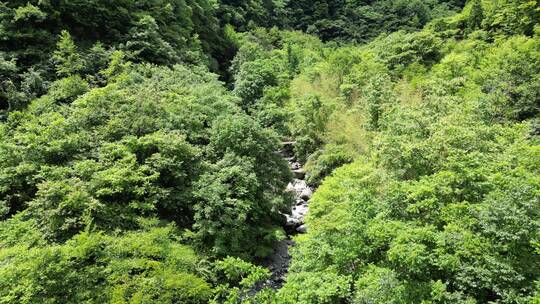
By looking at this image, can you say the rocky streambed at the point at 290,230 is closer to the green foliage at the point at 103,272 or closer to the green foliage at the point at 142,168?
the green foliage at the point at 142,168

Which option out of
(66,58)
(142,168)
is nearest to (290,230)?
(142,168)

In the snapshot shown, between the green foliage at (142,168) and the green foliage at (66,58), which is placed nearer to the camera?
the green foliage at (142,168)

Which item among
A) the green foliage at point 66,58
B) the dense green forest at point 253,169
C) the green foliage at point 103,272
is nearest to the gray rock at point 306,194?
the dense green forest at point 253,169

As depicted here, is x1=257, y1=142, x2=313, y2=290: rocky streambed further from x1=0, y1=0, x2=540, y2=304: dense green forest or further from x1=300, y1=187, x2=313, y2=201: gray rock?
x1=0, y1=0, x2=540, y2=304: dense green forest

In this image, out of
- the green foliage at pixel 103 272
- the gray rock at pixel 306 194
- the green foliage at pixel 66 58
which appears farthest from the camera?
the gray rock at pixel 306 194

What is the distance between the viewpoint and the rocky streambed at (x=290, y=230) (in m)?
27.6

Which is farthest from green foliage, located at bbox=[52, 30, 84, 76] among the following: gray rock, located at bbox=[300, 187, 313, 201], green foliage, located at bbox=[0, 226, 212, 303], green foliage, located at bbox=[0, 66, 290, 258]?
gray rock, located at bbox=[300, 187, 313, 201]

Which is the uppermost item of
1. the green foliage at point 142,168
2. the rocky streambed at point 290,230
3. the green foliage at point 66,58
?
the green foliage at point 66,58

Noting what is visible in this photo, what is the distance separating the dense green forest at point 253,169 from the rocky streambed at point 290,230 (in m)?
1.15

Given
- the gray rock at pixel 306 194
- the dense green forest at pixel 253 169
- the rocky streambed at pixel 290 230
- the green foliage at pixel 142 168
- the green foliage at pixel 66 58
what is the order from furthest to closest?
1. the gray rock at pixel 306 194
2. the green foliage at pixel 66 58
3. the rocky streambed at pixel 290 230
4. the green foliage at pixel 142 168
5. the dense green forest at pixel 253 169

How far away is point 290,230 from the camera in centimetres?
3312

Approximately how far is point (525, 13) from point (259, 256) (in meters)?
41.7

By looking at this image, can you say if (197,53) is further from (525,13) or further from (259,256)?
(525,13)

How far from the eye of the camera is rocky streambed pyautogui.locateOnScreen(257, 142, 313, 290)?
2759cm
